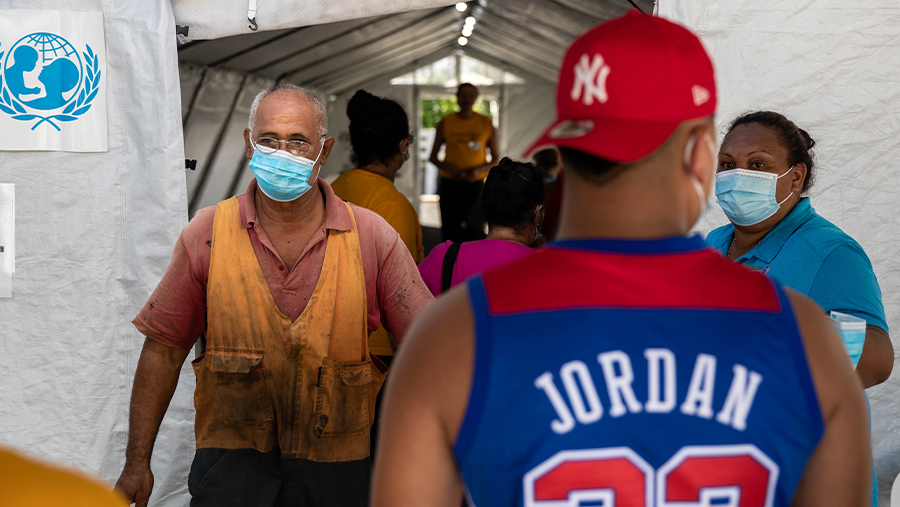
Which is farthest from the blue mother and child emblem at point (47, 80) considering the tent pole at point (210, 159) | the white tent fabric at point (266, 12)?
the tent pole at point (210, 159)

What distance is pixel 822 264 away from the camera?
7.43 ft

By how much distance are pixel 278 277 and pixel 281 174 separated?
13.4 inches

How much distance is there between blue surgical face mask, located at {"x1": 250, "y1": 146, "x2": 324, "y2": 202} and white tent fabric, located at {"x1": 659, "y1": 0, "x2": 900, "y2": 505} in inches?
71.2

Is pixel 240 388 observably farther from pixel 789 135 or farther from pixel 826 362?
pixel 789 135

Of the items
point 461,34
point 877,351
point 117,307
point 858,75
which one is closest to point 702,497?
point 877,351

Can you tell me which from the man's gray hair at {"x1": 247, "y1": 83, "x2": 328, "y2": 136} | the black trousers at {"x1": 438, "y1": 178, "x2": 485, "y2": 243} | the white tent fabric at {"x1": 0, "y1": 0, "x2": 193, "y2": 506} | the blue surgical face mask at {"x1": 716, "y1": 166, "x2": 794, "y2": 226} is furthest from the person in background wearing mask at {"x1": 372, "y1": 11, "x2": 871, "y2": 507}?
the black trousers at {"x1": 438, "y1": 178, "x2": 485, "y2": 243}

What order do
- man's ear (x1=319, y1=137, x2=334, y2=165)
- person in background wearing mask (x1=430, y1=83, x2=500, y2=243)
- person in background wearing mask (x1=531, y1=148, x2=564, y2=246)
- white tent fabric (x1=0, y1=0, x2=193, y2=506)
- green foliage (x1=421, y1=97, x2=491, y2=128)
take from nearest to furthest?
man's ear (x1=319, y1=137, x2=334, y2=165), white tent fabric (x1=0, y1=0, x2=193, y2=506), person in background wearing mask (x1=531, y1=148, x2=564, y2=246), person in background wearing mask (x1=430, y1=83, x2=500, y2=243), green foliage (x1=421, y1=97, x2=491, y2=128)

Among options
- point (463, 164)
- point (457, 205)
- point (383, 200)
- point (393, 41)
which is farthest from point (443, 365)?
point (393, 41)

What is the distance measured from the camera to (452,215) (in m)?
8.38

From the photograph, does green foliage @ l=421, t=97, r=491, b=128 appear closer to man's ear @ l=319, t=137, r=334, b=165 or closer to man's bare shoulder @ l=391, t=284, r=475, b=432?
man's ear @ l=319, t=137, r=334, b=165

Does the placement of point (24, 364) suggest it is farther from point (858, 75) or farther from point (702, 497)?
point (858, 75)

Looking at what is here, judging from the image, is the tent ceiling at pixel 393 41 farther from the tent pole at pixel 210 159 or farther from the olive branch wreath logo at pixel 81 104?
the olive branch wreath logo at pixel 81 104

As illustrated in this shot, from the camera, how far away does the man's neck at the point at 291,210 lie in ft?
8.38

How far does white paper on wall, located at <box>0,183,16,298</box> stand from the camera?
362 cm
